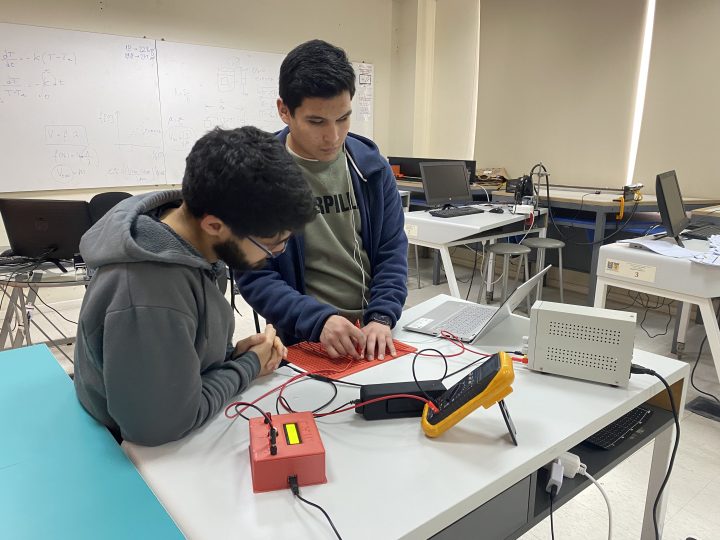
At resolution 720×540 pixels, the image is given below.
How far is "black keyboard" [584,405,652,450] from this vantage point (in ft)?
3.87

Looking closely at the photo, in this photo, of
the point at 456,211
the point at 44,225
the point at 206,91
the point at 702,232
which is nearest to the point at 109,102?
the point at 206,91

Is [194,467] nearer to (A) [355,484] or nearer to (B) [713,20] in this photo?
(A) [355,484]

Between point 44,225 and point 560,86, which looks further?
point 560,86

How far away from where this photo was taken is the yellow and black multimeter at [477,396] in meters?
0.83

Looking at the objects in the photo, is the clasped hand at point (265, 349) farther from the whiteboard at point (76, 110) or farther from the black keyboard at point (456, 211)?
the whiteboard at point (76, 110)

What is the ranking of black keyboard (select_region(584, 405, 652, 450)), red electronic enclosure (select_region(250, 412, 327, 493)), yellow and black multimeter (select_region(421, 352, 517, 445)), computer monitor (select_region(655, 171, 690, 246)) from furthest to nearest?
computer monitor (select_region(655, 171, 690, 246))
black keyboard (select_region(584, 405, 652, 450))
yellow and black multimeter (select_region(421, 352, 517, 445))
red electronic enclosure (select_region(250, 412, 327, 493))

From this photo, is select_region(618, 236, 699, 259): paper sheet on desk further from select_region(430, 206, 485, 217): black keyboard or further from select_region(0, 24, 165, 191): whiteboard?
select_region(0, 24, 165, 191): whiteboard

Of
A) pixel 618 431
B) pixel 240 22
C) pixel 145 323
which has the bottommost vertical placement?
pixel 618 431

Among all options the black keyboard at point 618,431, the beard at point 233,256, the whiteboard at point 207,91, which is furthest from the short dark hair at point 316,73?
the whiteboard at point 207,91

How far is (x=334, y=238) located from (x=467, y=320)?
43 centimetres

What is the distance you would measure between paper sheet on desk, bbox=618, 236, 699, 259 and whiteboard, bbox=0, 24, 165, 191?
141 inches

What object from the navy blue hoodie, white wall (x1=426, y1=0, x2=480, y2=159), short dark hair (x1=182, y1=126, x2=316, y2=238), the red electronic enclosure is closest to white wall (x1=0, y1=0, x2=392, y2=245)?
white wall (x1=426, y1=0, x2=480, y2=159)

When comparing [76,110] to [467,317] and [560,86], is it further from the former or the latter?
[560,86]

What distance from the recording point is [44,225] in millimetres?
2291
